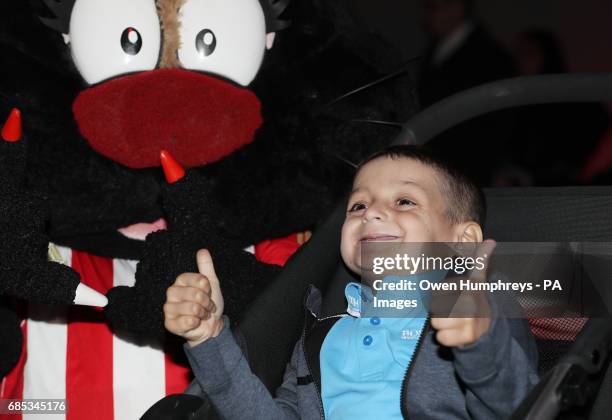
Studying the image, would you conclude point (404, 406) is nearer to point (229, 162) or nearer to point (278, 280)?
point (278, 280)

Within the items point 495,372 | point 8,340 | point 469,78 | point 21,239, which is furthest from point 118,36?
point 469,78

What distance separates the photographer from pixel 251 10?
1.20m

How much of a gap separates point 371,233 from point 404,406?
22 cm

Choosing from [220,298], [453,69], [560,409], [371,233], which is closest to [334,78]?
[371,233]

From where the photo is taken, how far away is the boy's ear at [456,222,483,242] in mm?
1145

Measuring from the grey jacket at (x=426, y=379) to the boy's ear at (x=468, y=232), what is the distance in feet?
0.59

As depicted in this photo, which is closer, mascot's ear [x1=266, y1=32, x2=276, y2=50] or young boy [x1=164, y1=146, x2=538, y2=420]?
young boy [x1=164, y1=146, x2=538, y2=420]

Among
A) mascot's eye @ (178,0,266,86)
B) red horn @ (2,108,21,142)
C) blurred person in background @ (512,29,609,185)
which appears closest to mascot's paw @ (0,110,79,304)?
red horn @ (2,108,21,142)

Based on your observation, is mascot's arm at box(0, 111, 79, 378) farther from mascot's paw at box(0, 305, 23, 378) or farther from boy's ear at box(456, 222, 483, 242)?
boy's ear at box(456, 222, 483, 242)

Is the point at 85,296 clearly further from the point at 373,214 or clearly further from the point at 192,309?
the point at 373,214

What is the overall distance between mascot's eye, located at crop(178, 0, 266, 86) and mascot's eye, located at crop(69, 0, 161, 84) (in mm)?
42

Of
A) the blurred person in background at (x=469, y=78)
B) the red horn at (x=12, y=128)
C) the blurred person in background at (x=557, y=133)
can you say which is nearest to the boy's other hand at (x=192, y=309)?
the red horn at (x=12, y=128)

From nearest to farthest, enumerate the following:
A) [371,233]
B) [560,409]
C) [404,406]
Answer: [560,409] < [404,406] < [371,233]

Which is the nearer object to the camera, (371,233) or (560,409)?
(560,409)
